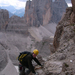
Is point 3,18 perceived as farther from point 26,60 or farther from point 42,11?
point 26,60

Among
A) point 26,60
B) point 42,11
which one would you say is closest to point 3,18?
point 42,11

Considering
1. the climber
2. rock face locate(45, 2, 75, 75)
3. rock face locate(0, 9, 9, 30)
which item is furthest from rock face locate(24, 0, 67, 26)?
the climber

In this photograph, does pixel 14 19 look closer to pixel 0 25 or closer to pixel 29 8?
pixel 0 25

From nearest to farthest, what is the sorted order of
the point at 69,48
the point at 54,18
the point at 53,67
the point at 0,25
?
the point at 53,67 → the point at 69,48 → the point at 0,25 → the point at 54,18

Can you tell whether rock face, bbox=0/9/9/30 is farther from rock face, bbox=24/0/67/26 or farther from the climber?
the climber

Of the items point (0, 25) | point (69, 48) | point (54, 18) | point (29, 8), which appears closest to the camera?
point (69, 48)

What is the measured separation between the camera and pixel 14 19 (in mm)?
21531

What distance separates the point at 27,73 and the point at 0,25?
768 inches

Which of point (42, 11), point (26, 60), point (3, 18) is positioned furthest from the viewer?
point (42, 11)

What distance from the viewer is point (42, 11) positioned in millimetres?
32344

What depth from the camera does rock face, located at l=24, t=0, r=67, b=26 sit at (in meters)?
27.1

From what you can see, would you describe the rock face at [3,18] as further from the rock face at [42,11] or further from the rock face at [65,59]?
the rock face at [65,59]

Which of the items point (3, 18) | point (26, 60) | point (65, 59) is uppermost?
point (3, 18)

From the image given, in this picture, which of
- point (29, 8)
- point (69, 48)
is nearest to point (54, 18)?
point (29, 8)
